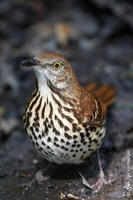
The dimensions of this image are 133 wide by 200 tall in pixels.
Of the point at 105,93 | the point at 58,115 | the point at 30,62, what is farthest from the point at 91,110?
the point at 105,93

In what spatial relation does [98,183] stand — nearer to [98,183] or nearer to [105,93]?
[98,183]

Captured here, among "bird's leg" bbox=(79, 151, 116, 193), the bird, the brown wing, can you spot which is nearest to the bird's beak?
the bird

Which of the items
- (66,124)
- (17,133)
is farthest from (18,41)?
(66,124)

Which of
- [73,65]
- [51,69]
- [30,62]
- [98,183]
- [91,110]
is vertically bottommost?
[98,183]

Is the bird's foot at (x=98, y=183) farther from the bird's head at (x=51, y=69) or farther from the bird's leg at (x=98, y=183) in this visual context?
the bird's head at (x=51, y=69)

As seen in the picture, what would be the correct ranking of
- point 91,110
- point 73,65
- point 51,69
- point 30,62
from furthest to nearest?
point 73,65
point 91,110
point 51,69
point 30,62

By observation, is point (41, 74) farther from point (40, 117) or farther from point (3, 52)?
point (3, 52)
